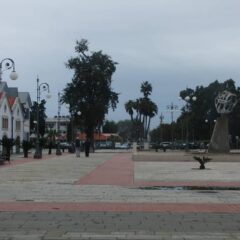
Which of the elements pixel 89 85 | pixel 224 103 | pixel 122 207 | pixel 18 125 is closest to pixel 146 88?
pixel 18 125

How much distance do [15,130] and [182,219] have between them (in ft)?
295

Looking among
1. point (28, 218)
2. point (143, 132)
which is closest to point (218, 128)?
point (28, 218)

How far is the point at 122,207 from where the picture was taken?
15.4 meters

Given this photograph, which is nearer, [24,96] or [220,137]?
[220,137]

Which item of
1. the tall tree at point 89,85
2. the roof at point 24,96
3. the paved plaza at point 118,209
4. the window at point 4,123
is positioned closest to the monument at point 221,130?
the paved plaza at point 118,209

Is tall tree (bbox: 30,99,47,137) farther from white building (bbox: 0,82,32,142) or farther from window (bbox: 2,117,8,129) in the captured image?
→ window (bbox: 2,117,8,129)

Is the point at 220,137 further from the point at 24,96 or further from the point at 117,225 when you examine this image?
the point at 24,96

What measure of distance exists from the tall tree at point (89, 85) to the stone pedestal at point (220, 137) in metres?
37.7

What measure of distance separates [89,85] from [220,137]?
40.0m

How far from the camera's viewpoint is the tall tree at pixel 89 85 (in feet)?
298

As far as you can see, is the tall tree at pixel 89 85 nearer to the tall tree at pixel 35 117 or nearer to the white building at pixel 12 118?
the white building at pixel 12 118

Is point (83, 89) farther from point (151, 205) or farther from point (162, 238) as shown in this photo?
point (162, 238)

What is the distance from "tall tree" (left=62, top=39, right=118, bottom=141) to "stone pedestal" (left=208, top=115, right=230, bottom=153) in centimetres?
3767

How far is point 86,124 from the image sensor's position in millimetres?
92500
